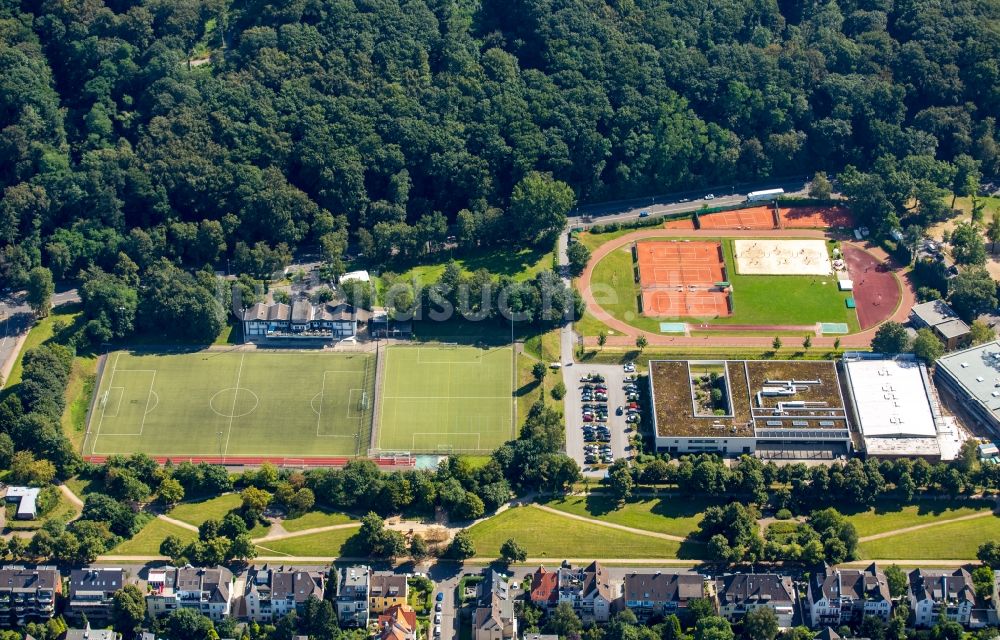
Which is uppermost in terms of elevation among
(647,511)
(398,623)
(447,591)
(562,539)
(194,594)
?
(647,511)

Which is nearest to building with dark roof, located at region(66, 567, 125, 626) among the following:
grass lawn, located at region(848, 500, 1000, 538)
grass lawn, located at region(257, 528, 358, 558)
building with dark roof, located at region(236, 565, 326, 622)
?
building with dark roof, located at region(236, 565, 326, 622)

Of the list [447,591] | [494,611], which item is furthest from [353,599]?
[494,611]

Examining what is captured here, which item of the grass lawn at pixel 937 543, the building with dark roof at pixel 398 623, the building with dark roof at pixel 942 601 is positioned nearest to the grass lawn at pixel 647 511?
the grass lawn at pixel 937 543

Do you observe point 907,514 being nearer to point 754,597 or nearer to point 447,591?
point 754,597

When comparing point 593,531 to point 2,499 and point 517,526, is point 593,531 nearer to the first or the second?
point 517,526

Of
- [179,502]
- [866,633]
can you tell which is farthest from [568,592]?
[179,502]

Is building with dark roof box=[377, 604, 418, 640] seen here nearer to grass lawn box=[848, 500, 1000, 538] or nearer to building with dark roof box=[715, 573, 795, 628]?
→ building with dark roof box=[715, 573, 795, 628]
